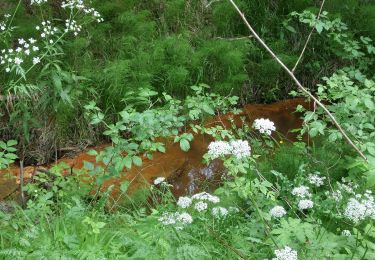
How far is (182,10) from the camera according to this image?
5.42 meters

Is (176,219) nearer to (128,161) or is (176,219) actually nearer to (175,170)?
(128,161)

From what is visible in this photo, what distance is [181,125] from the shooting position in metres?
2.97

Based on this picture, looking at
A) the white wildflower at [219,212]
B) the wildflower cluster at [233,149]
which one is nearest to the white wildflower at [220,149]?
the wildflower cluster at [233,149]

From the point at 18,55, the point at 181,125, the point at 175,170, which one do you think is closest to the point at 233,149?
the point at 181,125

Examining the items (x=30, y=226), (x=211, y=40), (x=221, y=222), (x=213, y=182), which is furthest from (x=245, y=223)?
(x=211, y=40)

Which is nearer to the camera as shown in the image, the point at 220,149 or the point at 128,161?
the point at 220,149

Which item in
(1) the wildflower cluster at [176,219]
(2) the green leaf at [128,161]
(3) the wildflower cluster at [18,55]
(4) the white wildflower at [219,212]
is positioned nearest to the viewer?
(1) the wildflower cluster at [176,219]

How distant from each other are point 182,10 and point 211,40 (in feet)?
1.56

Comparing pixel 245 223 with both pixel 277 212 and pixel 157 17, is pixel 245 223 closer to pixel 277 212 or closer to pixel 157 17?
pixel 277 212

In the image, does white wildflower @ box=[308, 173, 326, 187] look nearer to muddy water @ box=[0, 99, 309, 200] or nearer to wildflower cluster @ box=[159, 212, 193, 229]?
wildflower cluster @ box=[159, 212, 193, 229]

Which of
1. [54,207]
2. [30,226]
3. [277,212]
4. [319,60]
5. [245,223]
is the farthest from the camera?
[319,60]

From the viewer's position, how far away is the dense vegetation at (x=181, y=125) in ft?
7.26

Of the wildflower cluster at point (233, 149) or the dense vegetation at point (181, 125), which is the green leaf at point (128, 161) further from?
the wildflower cluster at point (233, 149)

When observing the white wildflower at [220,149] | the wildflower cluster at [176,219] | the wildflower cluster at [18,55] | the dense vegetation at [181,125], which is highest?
the white wildflower at [220,149]
